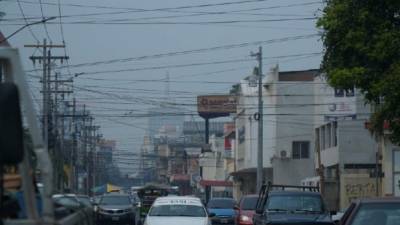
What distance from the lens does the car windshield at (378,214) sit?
515 inches

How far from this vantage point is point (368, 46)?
24656mm

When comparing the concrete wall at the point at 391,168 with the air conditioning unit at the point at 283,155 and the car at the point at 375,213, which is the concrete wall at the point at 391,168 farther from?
the car at the point at 375,213

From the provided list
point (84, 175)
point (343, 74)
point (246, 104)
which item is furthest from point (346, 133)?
point (84, 175)

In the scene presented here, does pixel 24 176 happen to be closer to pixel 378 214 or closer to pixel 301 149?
pixel 378 214

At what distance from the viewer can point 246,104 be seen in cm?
9050

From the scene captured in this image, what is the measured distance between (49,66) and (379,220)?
4629cm

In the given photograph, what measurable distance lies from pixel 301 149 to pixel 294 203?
2102 inches

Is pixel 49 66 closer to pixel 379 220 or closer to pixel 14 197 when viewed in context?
pixel 379 220

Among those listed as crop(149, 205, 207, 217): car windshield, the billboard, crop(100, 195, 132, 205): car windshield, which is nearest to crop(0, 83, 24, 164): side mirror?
crop(149, 205, 207, 217): car windshield

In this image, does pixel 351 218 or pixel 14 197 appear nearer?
pixel 14 197

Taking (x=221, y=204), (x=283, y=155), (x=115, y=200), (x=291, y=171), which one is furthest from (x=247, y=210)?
→ (x=291, y=171)

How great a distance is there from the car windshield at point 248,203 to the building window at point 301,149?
4012 cm

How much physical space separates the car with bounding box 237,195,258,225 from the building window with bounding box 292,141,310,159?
40.0 meters

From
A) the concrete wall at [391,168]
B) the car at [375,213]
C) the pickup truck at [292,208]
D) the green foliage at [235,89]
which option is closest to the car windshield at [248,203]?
the pickup truck at [292,208]
